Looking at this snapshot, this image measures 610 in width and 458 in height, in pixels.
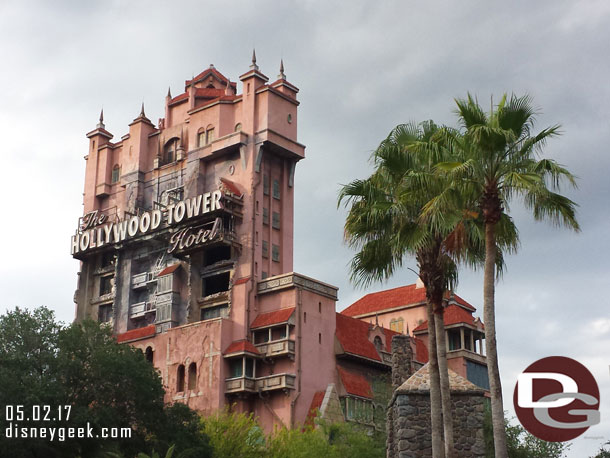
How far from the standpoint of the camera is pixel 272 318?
67.8 m

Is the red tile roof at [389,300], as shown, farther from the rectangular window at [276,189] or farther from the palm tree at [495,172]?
the palm tree at [495,172]

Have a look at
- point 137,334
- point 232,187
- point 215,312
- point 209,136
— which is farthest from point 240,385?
point 209,136

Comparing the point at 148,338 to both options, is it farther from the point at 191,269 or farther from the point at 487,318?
the point at 487,318

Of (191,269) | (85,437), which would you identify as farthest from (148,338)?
(85,437)

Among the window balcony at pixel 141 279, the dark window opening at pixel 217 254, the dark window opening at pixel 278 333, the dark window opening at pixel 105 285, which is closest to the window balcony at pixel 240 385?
the dark window opening at pixel 278 333

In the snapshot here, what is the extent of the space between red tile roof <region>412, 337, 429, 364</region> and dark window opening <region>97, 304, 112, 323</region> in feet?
89.4

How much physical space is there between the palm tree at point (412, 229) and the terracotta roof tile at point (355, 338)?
4349 centimetres

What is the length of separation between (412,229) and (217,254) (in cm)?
4948

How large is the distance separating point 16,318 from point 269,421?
24.3 metres

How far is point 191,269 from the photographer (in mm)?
73750

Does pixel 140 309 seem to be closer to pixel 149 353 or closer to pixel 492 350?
pixel 149 353

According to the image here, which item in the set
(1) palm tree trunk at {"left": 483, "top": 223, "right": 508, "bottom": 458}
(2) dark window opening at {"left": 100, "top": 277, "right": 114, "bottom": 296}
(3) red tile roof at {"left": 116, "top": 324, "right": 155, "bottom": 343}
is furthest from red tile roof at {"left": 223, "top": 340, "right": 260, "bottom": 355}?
(1) palm tree trunk at {"left": 483, "top": 223, "right": 508, "bottom": 458}

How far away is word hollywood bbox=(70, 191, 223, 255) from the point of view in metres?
72.3

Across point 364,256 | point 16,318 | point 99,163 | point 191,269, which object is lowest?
point 364,256
